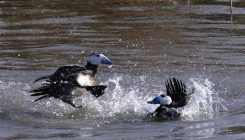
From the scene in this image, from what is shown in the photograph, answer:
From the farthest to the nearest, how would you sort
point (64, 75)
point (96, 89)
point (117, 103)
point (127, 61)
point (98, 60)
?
point (127, 61)
point (117, 103)
point (98, 60)
point (64, 75)
point (96, 89)

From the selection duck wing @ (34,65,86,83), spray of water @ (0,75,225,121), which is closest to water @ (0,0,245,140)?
spray of water @ (0,75,225,121)

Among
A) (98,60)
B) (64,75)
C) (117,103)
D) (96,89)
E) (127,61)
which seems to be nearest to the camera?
(96,89)

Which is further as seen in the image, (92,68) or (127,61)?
(127,61)

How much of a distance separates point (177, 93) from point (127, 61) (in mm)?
2916

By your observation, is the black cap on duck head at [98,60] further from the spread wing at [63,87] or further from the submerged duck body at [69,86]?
the spread wing at [63,87]

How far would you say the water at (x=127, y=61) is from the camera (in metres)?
8.88

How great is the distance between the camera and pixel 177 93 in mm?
9398

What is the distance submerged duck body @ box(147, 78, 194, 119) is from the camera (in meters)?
9.20

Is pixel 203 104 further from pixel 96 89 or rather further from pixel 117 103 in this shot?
pixel 96 89

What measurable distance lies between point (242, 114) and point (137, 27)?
19.2 feet

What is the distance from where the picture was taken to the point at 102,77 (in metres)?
11.5

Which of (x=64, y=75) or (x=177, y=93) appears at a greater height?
(x=64, y=75)

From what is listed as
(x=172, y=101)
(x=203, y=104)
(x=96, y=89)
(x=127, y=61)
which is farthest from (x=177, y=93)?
(x=127, y=61)

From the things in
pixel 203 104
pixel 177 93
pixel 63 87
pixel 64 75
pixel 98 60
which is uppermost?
pixel 98 60
